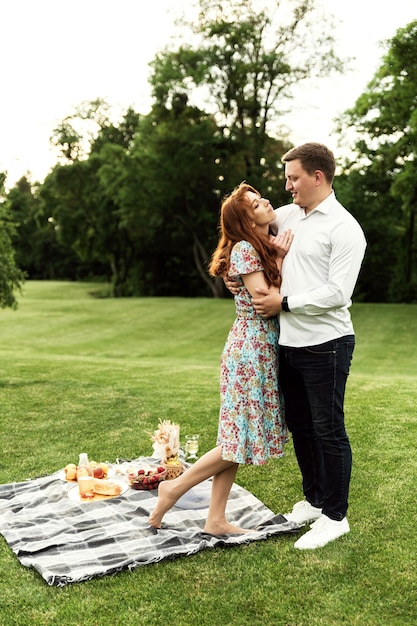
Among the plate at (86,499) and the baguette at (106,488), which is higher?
the baguette at (106,488)

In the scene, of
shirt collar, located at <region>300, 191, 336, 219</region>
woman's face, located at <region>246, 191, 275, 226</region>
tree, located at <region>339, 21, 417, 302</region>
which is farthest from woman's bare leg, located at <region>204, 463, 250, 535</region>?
tree, located at <region>339, 21, 417, 302</region>

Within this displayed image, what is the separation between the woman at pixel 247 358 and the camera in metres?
3.90

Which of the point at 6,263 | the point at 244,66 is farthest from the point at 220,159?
the point at 6,263

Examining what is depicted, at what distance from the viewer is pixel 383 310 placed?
2431 centimetres

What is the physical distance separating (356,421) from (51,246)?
54171 mm

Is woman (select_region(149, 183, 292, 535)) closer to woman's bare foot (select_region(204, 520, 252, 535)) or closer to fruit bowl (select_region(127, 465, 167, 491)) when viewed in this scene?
woman's bare foot (select_region(204, 520, 252, 535))

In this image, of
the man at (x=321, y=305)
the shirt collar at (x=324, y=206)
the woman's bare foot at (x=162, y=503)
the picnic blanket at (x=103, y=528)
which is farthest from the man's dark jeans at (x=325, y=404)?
the woman's bare foot at (x=162, y=503)

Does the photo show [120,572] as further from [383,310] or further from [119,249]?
[119,249]

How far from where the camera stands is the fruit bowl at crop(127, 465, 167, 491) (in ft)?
16.2

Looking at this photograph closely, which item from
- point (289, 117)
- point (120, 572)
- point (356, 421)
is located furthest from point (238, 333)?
point (289, 117)

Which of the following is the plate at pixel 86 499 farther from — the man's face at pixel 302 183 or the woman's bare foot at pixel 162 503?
the man's face at pixel 302 183

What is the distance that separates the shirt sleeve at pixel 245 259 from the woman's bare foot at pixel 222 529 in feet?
5.27

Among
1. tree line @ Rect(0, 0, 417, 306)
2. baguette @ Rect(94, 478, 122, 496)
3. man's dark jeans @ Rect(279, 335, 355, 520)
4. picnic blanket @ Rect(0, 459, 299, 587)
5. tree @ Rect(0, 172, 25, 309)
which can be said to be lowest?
picnic blanket @ Rect(0, 459, 299, 587)

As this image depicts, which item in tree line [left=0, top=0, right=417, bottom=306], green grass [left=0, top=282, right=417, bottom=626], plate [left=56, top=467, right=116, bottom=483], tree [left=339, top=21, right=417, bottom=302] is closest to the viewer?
green grass [left=0, top=282, right=417, bottom=626]
